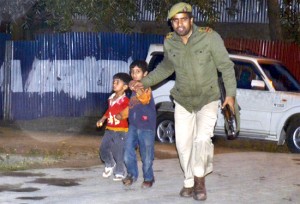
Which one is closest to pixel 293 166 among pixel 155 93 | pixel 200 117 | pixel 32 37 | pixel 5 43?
pixel 200 117

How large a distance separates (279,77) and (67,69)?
5.66m

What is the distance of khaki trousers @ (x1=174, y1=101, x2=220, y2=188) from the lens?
873 cm

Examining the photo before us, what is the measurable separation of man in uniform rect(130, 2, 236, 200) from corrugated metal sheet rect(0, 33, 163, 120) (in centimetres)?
977

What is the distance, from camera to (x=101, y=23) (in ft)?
61.2

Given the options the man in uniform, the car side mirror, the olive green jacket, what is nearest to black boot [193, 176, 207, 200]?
the man in uniform


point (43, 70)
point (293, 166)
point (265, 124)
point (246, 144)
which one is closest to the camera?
point (293, 166)

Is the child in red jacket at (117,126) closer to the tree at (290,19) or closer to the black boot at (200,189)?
the black boot at (200,189)

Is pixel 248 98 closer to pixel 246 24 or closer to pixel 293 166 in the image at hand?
pixel 293 166

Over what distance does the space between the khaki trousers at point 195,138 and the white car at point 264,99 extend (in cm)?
569

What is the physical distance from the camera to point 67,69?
18.8 meters

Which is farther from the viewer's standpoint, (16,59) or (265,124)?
(16,59)

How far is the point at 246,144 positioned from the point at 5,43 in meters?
6.24

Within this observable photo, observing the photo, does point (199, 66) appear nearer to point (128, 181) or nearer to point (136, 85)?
point (136, 85)

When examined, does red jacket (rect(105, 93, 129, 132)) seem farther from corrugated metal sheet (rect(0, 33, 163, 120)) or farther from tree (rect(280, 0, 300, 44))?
tree (rect(280, 0, 300, 44))
